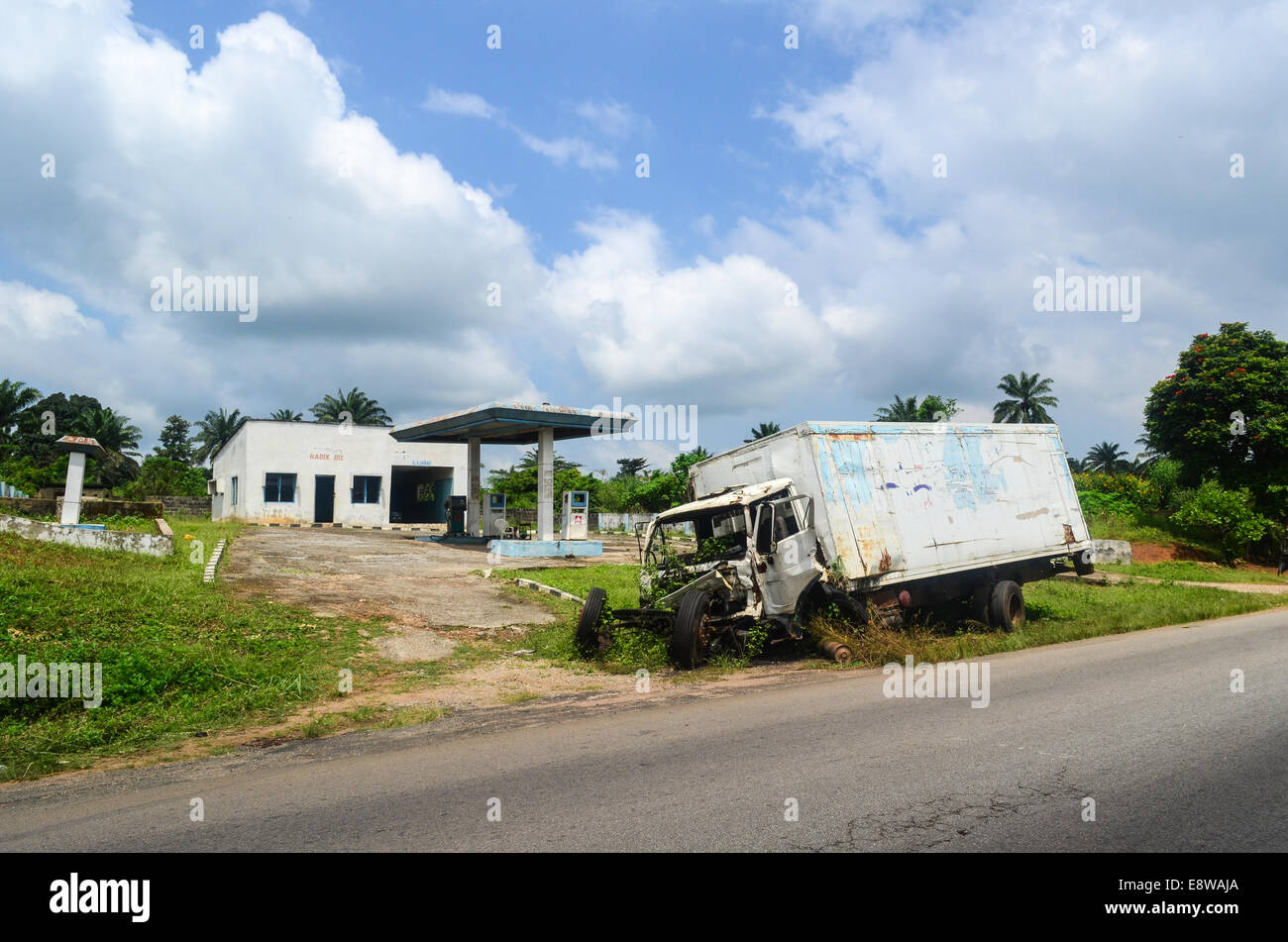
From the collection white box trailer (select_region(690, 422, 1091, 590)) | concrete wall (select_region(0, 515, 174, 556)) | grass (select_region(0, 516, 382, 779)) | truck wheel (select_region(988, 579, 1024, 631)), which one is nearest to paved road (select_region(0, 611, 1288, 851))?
grass (select_region(0, 516, 382, 779))

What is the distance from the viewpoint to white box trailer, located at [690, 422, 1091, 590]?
11039 mm

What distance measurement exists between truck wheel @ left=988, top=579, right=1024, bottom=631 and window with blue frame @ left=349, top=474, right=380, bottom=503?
33.0m

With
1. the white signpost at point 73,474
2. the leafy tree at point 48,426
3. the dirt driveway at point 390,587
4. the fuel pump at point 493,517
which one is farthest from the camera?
the leafy tree at point 48,426

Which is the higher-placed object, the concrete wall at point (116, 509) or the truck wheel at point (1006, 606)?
the concrete wall at point (116, 509)

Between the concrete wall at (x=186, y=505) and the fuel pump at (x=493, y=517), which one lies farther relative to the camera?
the concrete wall at (x=186, y=505)

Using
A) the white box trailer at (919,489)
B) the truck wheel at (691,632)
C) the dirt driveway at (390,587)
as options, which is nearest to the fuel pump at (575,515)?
the dirt driveway at (390,587)

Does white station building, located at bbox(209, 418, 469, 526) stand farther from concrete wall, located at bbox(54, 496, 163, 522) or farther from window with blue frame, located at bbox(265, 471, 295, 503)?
concrete wall, located at bbox(54, 496, 163, 522)

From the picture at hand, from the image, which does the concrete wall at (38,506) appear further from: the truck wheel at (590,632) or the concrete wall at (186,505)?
the truck wheel at (590,632)

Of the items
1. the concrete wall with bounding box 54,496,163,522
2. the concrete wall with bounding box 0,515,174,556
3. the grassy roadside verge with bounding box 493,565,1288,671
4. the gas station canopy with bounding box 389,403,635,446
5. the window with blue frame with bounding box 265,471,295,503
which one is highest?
the gas station canopy with bounding box 389,403,635,446

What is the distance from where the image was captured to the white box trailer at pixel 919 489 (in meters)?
11.0

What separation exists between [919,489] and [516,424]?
17640 millimetres

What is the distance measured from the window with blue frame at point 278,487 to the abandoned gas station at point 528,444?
8.44 m

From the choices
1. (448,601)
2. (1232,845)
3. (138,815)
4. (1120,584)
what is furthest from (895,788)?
(1120,584)

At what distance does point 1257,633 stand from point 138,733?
1462cm
